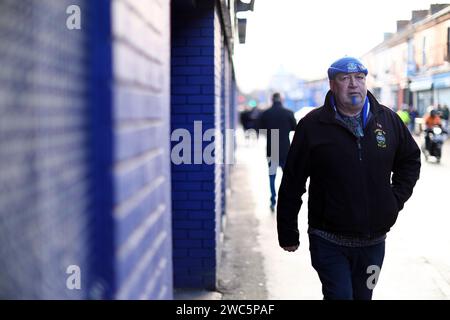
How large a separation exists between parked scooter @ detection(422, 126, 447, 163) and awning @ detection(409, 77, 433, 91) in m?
17.5

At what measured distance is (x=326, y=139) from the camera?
2701 millimetres

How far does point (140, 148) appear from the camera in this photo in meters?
1.43

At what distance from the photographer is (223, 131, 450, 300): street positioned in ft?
15.1

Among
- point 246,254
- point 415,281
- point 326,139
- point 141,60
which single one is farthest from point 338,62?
point 246,254

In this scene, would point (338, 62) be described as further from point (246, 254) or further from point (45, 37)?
point (246, 254)

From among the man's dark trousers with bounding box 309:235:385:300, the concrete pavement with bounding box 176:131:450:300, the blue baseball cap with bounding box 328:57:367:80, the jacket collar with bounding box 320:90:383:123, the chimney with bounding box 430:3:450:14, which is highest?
the chimney with bounding box 430:3:450:14

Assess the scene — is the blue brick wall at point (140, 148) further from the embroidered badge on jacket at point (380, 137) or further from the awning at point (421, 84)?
the awning at point (421, 84)

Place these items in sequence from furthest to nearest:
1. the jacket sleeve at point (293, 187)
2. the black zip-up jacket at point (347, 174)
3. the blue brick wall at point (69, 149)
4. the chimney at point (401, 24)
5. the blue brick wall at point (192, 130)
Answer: the chimney at point (401, 24) → the blue brick wall at point (192, 130) → the jacket sleeve at point (293, 187) → the black zip-up jacket at point (347, 174) → the blue brick wall at point (69, 149)

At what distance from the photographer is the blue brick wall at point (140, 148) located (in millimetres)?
1225

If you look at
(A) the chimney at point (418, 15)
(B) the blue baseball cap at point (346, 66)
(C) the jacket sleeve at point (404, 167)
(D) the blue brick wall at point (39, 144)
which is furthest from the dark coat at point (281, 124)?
(A) the chimney at point (418, 15)

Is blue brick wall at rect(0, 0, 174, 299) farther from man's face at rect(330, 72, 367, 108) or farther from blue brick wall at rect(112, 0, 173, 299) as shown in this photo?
man's face at rect(330, 72, 367, 108)

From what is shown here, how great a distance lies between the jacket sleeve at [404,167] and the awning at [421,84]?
3030cm

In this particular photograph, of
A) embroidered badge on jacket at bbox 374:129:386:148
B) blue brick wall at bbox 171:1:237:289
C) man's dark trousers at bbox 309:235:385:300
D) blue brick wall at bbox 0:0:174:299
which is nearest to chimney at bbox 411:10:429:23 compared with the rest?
blue brick wall at bbox 171:1:237:289
